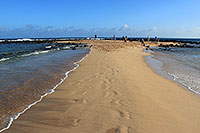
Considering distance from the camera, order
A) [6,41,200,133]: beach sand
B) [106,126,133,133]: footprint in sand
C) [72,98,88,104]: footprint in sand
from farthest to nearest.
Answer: [72,98,88,104]: footprint in sand < [6,41,200,133]: beach sand < [106,126,133,133]: footprint in sand

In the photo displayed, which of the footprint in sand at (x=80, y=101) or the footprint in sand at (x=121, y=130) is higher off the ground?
the footprint in sand at (x=80, y=101)

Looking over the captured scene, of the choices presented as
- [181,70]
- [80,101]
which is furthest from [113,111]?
[181,70]

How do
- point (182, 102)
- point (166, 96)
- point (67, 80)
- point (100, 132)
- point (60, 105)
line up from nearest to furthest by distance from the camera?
point (100, 132)
point (60, 105)
point (182, 102)
point (166, 96)
point (67, 80)

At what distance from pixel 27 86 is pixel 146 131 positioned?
4.68m

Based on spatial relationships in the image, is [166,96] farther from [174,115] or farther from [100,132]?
[100,132]

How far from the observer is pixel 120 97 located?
4.75 meters

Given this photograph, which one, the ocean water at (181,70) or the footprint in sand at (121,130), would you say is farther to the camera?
the ocean water at (181,70)

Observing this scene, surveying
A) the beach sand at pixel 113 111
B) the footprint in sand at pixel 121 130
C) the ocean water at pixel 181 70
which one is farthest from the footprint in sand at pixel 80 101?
the ocean water at pixel 181 70

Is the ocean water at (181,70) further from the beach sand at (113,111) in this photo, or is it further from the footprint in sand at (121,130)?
the footprint in sand at (121,130)

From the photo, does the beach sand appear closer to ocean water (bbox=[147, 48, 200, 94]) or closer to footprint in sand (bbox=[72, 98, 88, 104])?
footprint in sand (bbox=[72, 98, 88, 104])

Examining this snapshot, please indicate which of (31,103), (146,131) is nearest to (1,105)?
(31,103)

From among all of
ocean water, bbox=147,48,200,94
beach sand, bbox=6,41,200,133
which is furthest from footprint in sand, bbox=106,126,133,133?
ocean water, bbox=147,48,200,94

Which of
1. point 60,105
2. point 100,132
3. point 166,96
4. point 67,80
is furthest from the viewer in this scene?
point 67,80

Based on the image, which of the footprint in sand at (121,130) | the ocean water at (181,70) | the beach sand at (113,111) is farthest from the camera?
the ocean water at (181,70)
